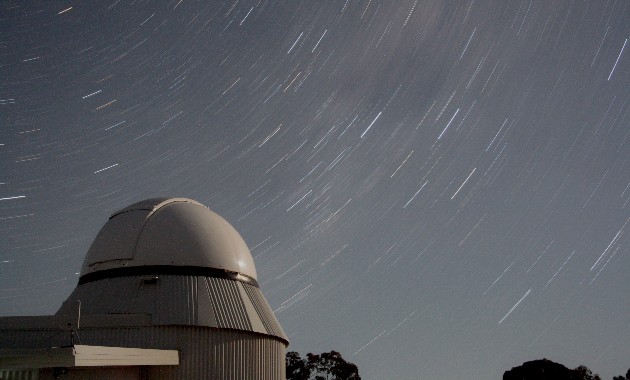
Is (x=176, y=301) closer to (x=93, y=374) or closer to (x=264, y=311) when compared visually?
(x=264, y=311)

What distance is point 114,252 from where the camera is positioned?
17594 mm

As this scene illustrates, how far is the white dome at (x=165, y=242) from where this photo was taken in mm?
17328

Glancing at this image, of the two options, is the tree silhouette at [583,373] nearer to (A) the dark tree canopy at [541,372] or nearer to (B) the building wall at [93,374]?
(A) the dark tree canopy at [541,372]

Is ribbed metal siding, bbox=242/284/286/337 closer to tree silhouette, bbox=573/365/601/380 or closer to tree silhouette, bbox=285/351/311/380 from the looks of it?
tree silhouette, bbox=285/351/311/380

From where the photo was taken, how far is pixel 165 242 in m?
17.5

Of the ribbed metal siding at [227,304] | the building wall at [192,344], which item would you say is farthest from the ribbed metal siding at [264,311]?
the ribbed metal siding at [227,304]

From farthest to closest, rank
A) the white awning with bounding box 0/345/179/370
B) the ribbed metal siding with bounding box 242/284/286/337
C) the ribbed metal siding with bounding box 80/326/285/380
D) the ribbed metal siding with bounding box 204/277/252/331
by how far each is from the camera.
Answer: the ribbed metal siding with bounding box 242/284/286/337
the ribbed metal siding with bounding box 204/277/252/331
the ribbed metal siding with bounding box 80/326/285/380
the white awning with bounding box 0/345/179/370

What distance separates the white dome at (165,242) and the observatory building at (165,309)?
0.10ft

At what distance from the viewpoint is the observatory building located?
14.5 m

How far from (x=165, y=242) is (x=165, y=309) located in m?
2.39

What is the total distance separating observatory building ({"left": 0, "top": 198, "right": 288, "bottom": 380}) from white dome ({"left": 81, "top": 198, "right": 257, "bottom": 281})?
3cm

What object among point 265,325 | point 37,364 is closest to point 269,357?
point 265,325

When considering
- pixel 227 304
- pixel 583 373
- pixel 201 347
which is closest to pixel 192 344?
pixel 201 347

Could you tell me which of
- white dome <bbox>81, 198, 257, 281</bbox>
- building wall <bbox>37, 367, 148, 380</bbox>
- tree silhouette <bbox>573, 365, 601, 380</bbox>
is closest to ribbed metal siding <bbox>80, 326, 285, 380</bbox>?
building wall <bbox>37, 367, 148, 380</bbox>
